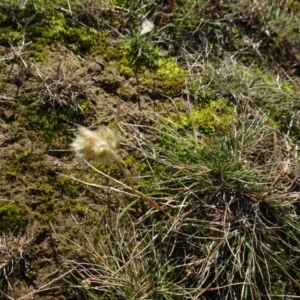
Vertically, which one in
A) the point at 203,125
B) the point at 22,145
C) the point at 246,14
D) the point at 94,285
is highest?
the point at 246,14

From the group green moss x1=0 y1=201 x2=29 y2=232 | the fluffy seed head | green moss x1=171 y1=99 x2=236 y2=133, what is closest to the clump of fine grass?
green moss x1=171 y1=99 x2=236 y2=133

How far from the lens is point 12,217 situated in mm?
2148

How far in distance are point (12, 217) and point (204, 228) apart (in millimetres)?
808

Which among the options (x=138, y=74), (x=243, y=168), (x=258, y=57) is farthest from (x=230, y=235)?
(x=258, y=57)

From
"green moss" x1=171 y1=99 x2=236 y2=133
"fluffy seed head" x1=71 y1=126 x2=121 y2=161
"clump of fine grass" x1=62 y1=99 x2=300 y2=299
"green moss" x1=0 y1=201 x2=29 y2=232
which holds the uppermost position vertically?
"fluffy seed head" x1=71 y1=126 x2=121 y2=161

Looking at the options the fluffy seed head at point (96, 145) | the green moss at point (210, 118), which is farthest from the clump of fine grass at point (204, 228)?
the fluffy seed head at point (96, 145)

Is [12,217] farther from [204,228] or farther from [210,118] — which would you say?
[210,118]

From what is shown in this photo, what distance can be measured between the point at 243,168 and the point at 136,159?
49 cm

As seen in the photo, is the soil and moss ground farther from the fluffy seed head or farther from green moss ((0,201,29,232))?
the fluffy seed head

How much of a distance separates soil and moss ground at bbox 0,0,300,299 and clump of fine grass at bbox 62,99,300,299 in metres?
0.08

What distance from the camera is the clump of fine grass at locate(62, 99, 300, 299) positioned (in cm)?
216

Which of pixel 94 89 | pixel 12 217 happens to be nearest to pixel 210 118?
pixel 94 89

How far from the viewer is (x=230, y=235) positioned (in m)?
2.28

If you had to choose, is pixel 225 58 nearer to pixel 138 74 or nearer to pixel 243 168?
pixel 138 74
